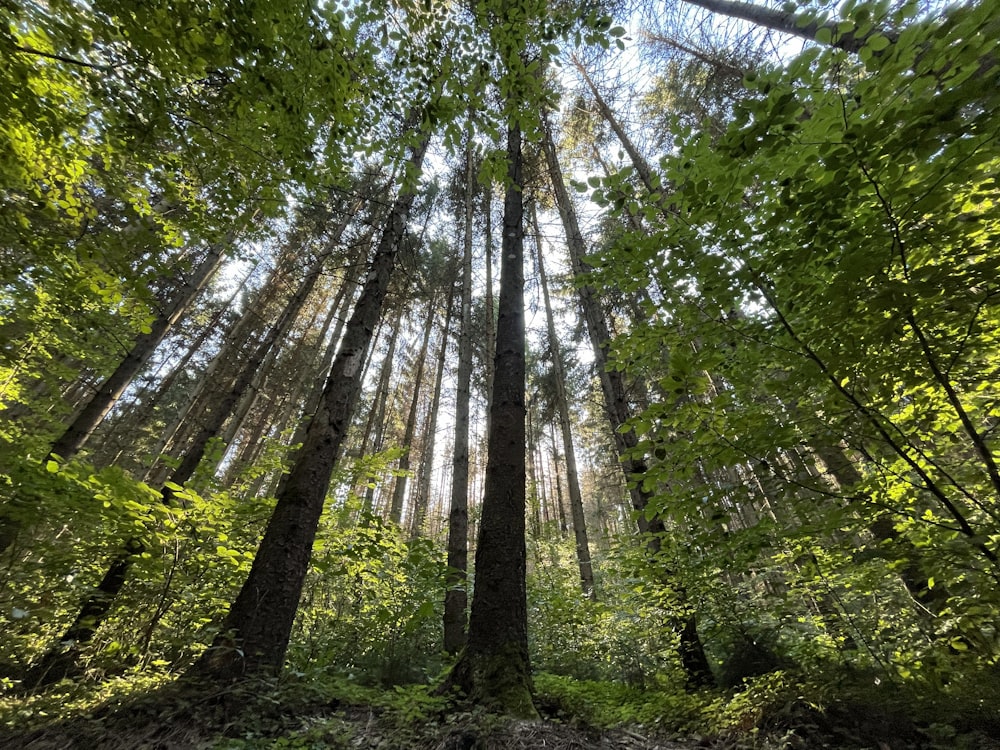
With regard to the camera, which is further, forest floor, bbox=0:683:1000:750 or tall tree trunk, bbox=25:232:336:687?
tall tree trunk, bbox=25:232:336:687

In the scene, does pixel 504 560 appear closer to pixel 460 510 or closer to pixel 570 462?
pixel 460 510

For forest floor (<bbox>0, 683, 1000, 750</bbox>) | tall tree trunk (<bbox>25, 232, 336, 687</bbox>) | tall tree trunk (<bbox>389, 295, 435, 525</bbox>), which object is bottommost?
forest floor (<bbox>0, 683, 1000, 750</bbox>)

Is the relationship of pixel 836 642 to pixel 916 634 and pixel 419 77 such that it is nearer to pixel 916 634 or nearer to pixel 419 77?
pixel 916 634

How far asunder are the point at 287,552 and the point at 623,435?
539cm

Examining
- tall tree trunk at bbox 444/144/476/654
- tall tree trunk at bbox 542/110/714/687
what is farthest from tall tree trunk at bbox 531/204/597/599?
tall tree trunk at bbox 444/144/476/654

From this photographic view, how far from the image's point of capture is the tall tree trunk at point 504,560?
3193 mm

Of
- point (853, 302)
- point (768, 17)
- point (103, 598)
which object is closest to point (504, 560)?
point (853, 302)

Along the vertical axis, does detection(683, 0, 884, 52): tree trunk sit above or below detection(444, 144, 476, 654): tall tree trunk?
above

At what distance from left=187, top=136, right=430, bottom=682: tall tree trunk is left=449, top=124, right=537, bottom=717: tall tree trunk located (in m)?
1.59

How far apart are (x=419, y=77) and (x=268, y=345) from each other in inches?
261

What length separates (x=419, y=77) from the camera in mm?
3748

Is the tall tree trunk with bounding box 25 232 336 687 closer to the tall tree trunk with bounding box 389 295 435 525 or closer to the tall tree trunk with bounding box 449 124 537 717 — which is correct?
the tall tree trunk with bounding box 449 124 537 717

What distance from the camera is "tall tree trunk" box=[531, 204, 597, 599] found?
34.4 feet

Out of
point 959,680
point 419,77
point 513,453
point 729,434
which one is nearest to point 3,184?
point 419,77
